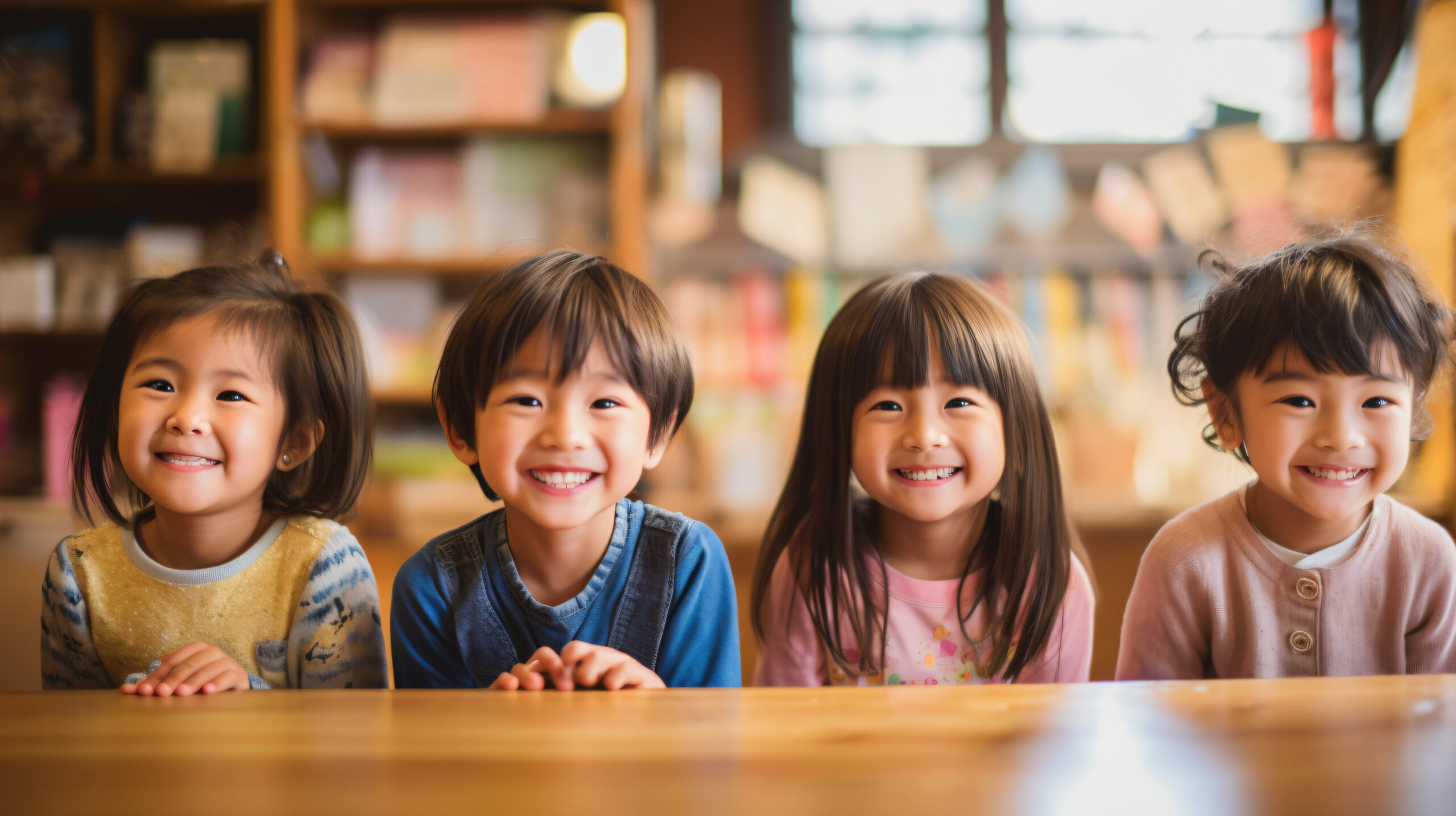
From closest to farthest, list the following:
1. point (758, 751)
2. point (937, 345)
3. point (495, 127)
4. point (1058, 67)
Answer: point (758, 751), point (937, 345), point (495, 127), point (1058, 67)

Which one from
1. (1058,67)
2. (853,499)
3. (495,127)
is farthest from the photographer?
(1058,67)

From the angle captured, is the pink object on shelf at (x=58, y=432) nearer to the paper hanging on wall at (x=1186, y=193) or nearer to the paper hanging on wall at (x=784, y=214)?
the paper hanging on wall at (x=784, y=214)

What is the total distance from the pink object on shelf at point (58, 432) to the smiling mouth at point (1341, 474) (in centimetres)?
304

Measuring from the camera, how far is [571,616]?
870 mm

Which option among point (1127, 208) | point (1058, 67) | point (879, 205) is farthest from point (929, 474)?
point (1058, 67)

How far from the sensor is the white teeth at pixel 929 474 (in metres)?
0.89

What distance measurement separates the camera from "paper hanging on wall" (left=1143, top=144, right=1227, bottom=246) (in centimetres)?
273

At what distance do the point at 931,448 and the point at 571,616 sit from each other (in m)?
0.37

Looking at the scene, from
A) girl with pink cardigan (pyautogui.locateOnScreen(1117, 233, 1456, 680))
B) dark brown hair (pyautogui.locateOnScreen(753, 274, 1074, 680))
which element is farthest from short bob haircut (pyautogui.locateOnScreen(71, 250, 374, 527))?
girl with pink cardigan (pyautogui.locateOnScreen(1117, 233, 1456, 680))

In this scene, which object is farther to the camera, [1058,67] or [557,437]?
[1058,67]

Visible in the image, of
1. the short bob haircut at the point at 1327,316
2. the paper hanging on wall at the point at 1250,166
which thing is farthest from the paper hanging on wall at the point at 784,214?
the short bob haircut at the point at 1327,316

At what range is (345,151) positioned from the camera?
9.30 feet

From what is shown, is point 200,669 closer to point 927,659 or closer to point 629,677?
point 629,677

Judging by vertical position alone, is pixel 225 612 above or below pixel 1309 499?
below
